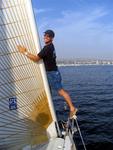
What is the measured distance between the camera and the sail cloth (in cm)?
888

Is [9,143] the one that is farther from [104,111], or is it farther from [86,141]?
[104,111]

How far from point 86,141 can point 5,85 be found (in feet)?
35.2

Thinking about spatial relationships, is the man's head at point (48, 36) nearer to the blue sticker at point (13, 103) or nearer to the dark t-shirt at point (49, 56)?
the dark t-shirt at point (49, 56)

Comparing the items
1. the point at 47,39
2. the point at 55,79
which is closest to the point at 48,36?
the point at 47,39

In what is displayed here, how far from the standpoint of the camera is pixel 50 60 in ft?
30.5

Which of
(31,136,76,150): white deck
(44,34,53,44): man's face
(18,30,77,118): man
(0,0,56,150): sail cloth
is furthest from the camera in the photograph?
(44,34,53,44): man's face

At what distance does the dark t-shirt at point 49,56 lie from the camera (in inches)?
358

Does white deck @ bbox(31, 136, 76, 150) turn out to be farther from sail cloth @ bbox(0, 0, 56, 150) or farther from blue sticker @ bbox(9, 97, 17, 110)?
blue sticker @ bbox(9, 97, 17, 110)

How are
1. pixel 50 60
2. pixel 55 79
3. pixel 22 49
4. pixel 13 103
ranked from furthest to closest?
pixel 55 79
pixel 50 60
pixel 13 103
pixel 22 49

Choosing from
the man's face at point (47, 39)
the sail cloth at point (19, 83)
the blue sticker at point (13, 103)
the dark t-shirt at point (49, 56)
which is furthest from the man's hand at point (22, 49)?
the blue sticker at point (13, 103)

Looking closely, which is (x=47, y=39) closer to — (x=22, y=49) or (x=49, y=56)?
(x=49, y=56)

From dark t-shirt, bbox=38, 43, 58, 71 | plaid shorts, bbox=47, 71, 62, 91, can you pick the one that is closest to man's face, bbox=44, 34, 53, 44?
dark t-shirt, bbox=38, 43, 58, 71

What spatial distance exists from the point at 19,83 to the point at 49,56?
1.03 metres

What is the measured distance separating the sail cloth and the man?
19 centimetres
